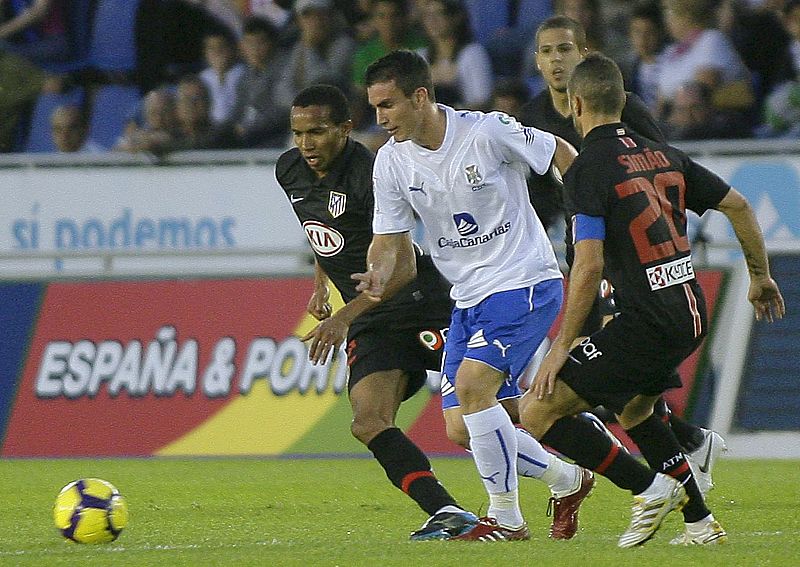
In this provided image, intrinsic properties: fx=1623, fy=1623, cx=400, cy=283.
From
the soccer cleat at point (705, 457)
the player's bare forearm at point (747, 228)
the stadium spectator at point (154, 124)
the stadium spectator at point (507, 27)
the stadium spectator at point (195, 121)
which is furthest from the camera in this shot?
the stadium spectator at point (195, 121)

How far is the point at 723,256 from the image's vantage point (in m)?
11.6

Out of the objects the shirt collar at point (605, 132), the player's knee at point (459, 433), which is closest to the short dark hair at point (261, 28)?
the player's knee at point (459, 433)

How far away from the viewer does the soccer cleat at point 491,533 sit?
6.30m

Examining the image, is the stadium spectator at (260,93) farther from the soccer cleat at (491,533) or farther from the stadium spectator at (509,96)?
the soccer cleat at (491,533)

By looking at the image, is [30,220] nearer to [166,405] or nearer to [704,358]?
[166,405]

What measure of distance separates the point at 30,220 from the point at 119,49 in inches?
96.0

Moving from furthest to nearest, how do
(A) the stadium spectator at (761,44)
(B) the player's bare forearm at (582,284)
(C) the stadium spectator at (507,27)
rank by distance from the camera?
(C) the stadium spectator at (507,27) < (A) the stadium spectator at (761,44) < (B) the player's bare forearm at (582,284)

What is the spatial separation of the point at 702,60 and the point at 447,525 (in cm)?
690

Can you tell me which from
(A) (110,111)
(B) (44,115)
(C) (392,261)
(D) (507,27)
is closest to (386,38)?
(D) (507,27)

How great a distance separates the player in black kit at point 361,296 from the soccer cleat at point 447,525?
0.58 feet

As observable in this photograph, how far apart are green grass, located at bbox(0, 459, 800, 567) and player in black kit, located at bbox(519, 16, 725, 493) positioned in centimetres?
32

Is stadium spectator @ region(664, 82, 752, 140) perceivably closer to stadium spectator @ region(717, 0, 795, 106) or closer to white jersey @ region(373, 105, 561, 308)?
stadium spectator @ region(717, 0, 795, 106)

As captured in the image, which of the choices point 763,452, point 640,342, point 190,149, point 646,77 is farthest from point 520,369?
point 190,149

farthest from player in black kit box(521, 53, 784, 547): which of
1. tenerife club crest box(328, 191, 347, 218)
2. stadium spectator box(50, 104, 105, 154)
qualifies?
stadium spectator box(50, 104, 105, 154)
